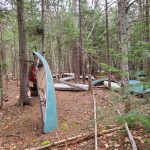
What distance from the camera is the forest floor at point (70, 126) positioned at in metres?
6.51

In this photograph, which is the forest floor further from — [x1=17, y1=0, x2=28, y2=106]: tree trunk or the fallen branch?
[x1=17, y1=0, x2=28, y2=106]: tree trunk

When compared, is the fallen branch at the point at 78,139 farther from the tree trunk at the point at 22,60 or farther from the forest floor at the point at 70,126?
the tree trunk at the point at 22,60

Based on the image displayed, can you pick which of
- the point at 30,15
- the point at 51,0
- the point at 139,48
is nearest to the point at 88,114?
the point at 139,48

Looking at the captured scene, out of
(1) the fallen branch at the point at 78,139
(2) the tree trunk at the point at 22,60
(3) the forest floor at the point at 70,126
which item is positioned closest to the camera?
(3) the forest floor at the point at 70,126

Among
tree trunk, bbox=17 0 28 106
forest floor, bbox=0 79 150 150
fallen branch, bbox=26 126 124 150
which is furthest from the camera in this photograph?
tree trunk, bbox=17 0 28 106

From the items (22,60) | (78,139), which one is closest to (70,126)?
(78,139)

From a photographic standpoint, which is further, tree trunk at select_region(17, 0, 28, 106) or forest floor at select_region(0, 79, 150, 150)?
tree trunk at select_region(17, 0, 28, 106)

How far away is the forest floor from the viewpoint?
256 inches

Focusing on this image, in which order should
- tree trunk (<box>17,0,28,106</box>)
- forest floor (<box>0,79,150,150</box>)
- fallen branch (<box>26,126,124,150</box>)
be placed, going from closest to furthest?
forest floor (<box>0,79,150,150</box>) < fallen branch (<box>26,126,124,150</box>) < tree trunk (<box>17,0,28,106</box>)

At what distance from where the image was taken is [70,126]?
29.0 ft

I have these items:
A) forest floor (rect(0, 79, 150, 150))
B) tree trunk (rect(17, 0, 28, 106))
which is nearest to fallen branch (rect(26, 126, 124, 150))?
forest floor (rect(0, 79, 150, 150))

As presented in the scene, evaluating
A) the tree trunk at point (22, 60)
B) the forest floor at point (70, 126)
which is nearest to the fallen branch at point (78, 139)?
the forest floor at point (70, 126)

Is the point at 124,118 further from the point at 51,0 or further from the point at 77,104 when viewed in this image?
the point at 51,0

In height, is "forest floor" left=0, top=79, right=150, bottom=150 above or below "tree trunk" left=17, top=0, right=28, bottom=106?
below
